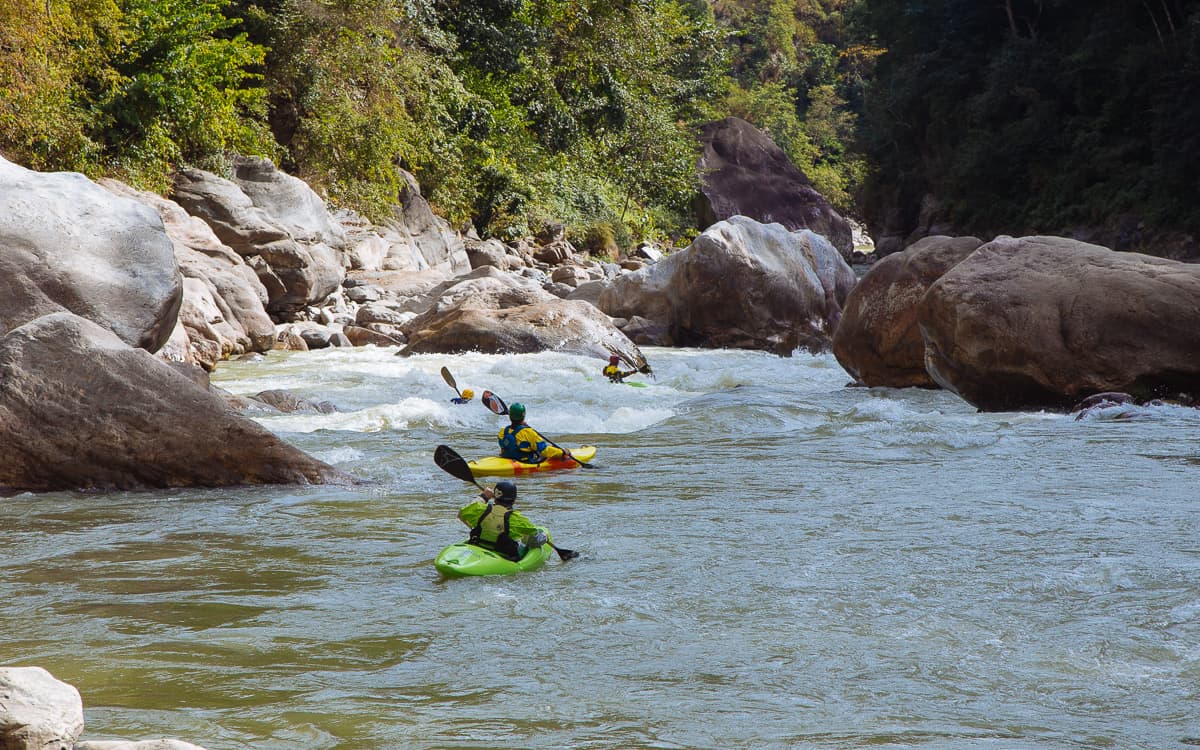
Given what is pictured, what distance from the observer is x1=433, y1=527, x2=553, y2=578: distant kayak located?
15.8 ft

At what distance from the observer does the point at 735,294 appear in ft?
51.8

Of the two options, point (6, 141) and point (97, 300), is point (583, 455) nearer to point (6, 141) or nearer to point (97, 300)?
point (97, 300)

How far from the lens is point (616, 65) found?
29391mm

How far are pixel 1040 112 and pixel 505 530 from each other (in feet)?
80.9

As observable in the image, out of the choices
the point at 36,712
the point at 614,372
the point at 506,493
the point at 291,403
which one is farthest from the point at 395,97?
the point at 36,712

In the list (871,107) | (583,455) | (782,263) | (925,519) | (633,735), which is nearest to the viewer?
(633,735)

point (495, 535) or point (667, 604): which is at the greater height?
point (495, 535)

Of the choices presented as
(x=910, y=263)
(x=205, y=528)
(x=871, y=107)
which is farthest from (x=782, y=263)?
(x=871, y=107)

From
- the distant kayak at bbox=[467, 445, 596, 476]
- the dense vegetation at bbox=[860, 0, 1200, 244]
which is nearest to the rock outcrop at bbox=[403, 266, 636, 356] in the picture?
the distant kayak at bbox=[467, 445, 596, 476]

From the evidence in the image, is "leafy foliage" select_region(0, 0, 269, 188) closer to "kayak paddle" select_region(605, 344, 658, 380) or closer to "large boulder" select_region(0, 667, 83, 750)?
"kayak paddle" select_region(605, 344, 658, 380)

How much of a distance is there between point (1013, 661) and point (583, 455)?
4.38m

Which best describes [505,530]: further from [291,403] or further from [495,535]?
[291,403]

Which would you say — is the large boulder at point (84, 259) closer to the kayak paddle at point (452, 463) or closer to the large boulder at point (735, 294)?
the kayak paddle at point (452, 463)

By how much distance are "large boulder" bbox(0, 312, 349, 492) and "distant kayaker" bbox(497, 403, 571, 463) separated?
1.50m
